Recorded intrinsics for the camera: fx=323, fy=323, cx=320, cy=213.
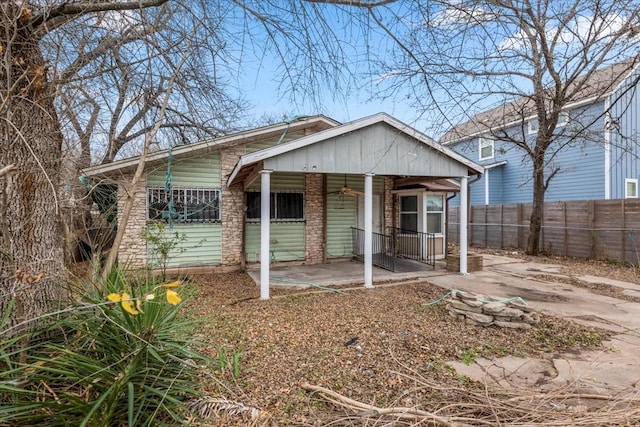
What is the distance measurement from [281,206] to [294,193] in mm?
578

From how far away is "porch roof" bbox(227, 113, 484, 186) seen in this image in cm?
655

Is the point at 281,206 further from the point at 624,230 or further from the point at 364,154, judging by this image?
the point at 624,230

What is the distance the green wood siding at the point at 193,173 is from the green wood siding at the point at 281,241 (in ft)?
5.68

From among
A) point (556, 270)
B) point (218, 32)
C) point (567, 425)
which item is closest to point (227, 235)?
point (218, 32)

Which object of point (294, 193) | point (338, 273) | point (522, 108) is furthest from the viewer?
point (294, 193)

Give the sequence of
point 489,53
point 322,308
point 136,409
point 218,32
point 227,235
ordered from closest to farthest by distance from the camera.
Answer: point 136,409 < point 218,32 < point 489,53 < point 322,308 < point 227,235

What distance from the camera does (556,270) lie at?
366 inches

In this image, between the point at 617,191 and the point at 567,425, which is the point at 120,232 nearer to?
the point at 567,425

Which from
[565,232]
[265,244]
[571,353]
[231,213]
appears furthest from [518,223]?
[265,244]

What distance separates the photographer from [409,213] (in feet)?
36.0

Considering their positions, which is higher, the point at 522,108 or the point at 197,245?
the point at 522,108

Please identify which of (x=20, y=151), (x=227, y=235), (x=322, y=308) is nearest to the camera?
(x=20, y=151)

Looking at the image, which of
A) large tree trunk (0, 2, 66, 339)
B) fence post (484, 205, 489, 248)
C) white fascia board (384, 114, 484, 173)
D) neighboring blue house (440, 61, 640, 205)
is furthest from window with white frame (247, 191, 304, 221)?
fence post (484, 205, 489, 248)

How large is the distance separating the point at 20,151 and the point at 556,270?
38.0ft
